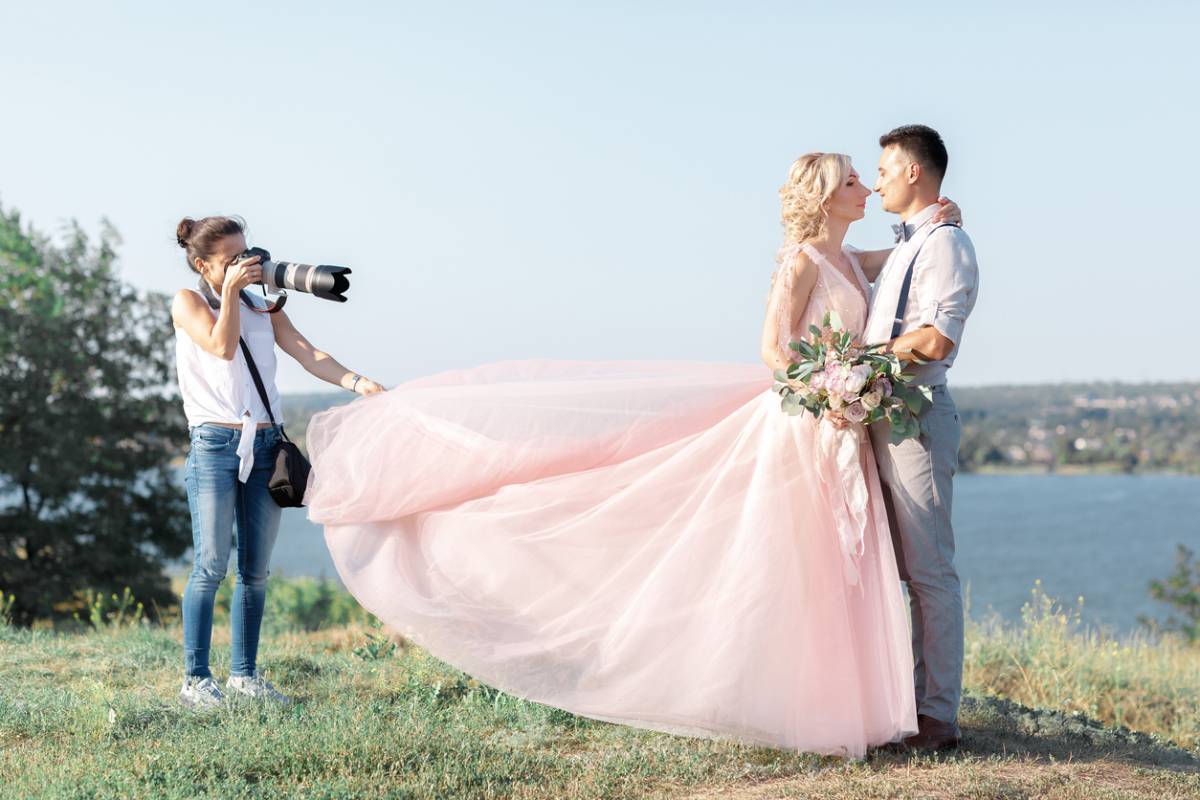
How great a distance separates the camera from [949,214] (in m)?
5.21

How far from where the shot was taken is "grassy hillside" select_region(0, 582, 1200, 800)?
4.71m

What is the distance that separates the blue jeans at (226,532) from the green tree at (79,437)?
863 inches

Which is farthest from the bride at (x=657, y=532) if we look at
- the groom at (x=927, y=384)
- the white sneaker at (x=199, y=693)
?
the white sneaker at (x=199, y=693)

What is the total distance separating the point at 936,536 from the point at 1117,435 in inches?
4102

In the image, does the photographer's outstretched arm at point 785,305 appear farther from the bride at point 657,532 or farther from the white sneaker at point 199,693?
the white sneaker at point 199,693

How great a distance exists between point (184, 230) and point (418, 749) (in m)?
2.81

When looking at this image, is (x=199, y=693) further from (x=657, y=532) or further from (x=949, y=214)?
(x=949, y=214)

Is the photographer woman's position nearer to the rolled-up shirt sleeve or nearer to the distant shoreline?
the rolled-up shirt sleeve

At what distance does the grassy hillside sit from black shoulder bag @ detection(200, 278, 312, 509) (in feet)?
3.51

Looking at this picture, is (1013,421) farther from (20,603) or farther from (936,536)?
(936,536)

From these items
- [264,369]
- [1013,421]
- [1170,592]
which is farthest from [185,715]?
[1013,421]

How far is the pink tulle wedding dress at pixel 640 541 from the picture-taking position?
491 centimetres

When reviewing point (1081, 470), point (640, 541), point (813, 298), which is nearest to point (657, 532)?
point (640, 541)

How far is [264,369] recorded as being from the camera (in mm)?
5770
